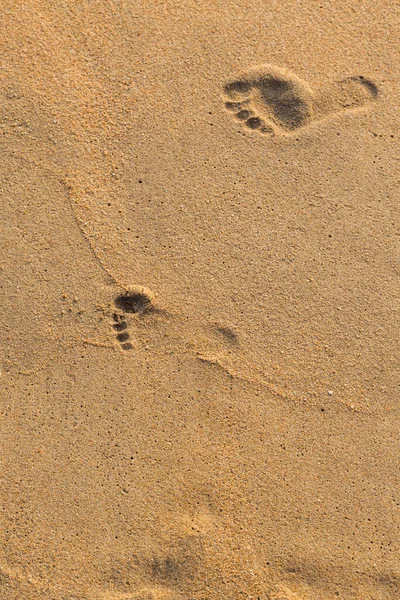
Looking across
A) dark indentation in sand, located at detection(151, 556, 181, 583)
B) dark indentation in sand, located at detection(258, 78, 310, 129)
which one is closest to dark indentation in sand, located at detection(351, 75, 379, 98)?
dark indentation in sand, located at detection(258, 78, 310, 129)

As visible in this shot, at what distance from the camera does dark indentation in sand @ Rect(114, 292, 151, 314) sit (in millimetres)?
2684

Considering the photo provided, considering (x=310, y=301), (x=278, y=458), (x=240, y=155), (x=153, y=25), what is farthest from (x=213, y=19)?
(x=278, y=458)

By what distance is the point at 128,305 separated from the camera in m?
2.69

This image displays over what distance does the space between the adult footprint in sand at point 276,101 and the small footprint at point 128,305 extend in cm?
89

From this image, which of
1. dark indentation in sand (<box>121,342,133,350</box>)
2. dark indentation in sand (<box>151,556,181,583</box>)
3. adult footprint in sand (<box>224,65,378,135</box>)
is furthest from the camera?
adult footprint in sand (<box>224,65,378,135</box>)

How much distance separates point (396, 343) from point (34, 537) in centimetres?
171

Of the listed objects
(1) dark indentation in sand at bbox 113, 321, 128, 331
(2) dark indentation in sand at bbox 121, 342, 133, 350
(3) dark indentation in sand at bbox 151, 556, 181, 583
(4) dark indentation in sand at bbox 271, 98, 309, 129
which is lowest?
(3) dark indentation in sand at bbox 151, 556, 181, 583

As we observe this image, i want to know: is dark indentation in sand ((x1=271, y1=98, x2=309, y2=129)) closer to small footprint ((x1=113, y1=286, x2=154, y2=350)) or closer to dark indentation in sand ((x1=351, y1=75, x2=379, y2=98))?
dark indentation in sand ((x1=351, y1=75, x2=379, y2=98))

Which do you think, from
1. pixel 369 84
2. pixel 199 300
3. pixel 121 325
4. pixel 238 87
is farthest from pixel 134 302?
pixel 369 84

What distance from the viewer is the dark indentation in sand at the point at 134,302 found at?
106 inches

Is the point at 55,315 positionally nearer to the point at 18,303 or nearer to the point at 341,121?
the point at 18,303

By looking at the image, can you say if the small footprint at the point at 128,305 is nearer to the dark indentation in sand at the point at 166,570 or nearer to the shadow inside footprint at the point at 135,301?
the shadow inside footprint at the point at 135,301

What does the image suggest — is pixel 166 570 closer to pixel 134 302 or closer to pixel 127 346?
pixel 127 346

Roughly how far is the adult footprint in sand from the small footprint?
890 millimetres
